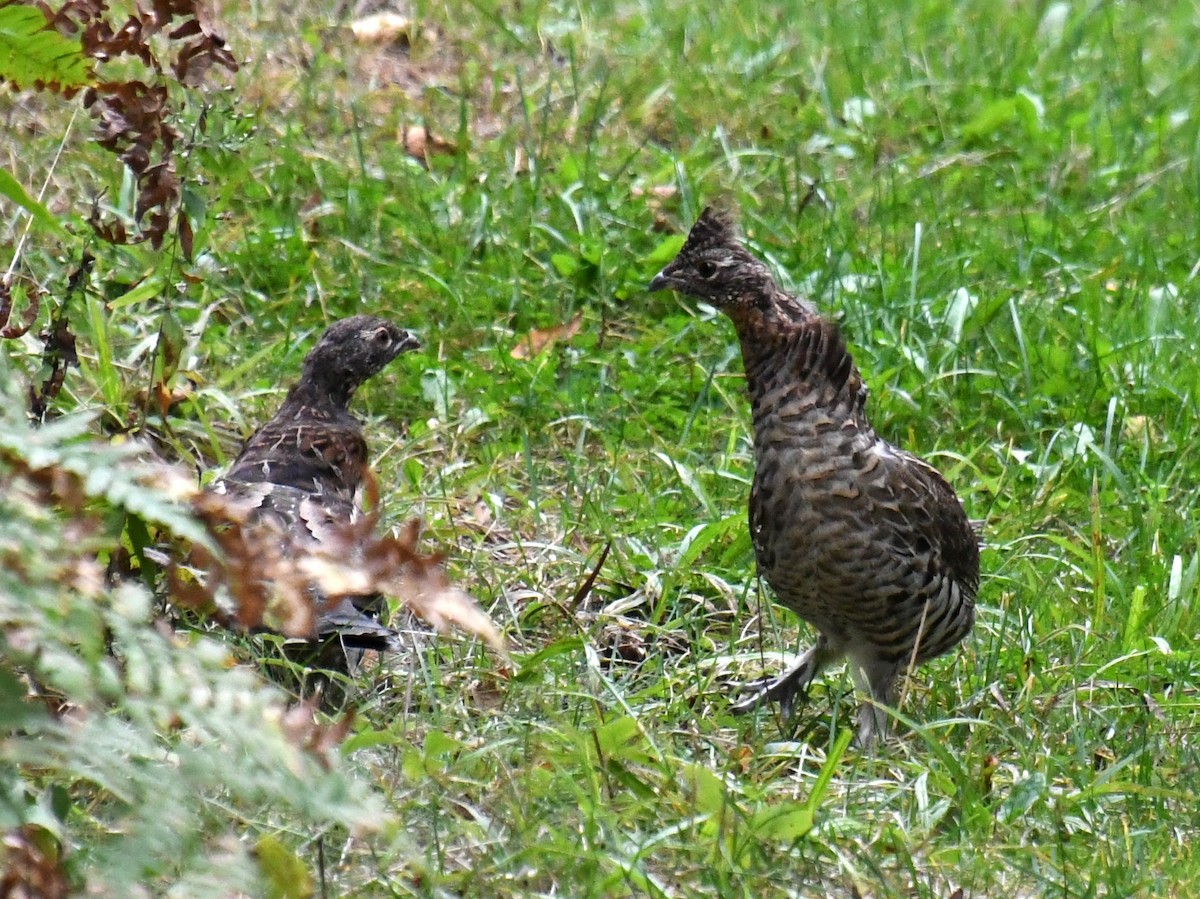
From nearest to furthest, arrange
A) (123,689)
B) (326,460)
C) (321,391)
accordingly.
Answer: (123,689)
(326,460)
(321,391)

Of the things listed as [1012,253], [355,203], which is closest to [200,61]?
[355,203]

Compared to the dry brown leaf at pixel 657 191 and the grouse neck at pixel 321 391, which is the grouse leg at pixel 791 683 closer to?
the grouse neck at pixel 321 391

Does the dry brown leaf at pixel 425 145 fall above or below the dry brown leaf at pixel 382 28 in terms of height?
below

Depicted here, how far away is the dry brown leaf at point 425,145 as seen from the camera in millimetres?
8250

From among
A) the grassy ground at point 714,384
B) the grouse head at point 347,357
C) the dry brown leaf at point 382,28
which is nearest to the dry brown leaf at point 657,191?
the grassy ground at point 714,384

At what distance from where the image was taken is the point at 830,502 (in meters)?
4.69

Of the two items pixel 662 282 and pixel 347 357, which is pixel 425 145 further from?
pixel 662 282

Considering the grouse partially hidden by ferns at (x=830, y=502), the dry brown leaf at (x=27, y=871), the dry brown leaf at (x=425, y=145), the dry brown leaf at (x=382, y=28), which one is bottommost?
the dry brown leaf at (x=425, y=145)

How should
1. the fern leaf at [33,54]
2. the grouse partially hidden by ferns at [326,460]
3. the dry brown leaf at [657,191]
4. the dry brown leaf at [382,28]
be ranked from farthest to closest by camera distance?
the dry brown leaf at [382,28], the dry brown leaf at [657,191], the grouse partially hidden by ferns at [326,460], the fern leaf at [33,54]

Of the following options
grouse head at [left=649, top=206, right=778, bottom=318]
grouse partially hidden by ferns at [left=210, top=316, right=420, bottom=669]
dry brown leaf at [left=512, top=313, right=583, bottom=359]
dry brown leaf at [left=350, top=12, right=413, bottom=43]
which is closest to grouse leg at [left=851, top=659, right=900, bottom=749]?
grouse head at [left=649, top=206, right=778, bottom=318]

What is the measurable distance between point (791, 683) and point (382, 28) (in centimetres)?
512

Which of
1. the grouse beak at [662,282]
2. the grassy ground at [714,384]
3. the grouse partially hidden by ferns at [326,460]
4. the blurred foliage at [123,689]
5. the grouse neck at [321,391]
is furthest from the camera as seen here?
the grouse neck at [321,391]

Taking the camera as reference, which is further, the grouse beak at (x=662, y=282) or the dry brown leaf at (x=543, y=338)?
the dry brown leaf at (x=543, y=338)

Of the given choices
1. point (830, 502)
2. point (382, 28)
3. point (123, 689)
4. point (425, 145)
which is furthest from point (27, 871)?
point (382, 28)
